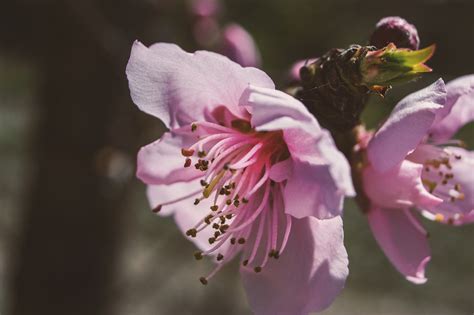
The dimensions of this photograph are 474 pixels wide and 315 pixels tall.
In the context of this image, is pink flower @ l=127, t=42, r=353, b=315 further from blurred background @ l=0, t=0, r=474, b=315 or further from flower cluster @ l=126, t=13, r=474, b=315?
blurred background @ l=0, t=0, r=474, b=315

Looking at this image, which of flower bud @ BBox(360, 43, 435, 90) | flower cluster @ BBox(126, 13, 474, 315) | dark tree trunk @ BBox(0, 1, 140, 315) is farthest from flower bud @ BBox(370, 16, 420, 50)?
dark tree trunk @ BBox(0, 1, 140, 315)

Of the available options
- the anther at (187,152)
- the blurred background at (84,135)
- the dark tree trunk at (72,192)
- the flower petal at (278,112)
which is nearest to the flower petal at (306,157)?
the flower petal at (278,112)

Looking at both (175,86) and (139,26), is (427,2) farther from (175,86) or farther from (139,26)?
(175,86)

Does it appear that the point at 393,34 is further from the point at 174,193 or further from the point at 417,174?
the point at 174,193

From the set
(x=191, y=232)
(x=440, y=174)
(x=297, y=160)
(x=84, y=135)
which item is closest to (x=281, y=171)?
(x=297, y=160)

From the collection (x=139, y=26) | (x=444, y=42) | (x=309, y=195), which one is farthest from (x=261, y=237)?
(x=444, y=42)

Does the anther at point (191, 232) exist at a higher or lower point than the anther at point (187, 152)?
lower

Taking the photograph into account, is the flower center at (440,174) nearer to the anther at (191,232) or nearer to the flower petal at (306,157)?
the flower petal at (306,157)
